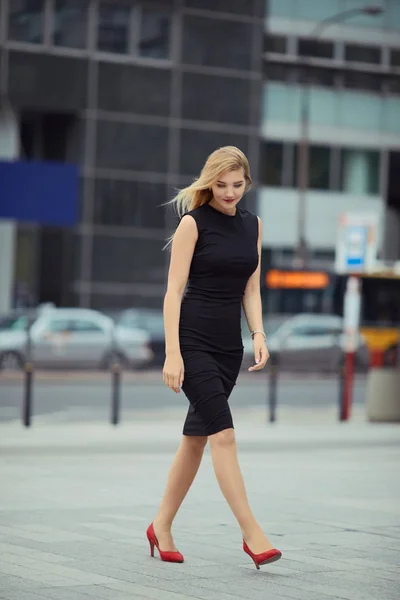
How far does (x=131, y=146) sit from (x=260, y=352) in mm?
36490

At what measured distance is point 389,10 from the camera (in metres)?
49.1

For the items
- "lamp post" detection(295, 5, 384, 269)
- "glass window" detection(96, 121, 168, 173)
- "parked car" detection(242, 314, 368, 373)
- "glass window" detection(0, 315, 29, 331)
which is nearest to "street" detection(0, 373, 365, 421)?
"glass window" detection(0, 315, 29, 331)

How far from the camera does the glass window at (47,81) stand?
1618 inches

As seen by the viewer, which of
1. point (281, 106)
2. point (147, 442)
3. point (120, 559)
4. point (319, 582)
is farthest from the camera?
point (281, 106)

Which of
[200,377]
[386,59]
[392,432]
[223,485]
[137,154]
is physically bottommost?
[392,432]

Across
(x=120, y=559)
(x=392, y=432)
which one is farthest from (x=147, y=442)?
(x=120, y=559)

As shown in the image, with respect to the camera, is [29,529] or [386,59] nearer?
[29,529]

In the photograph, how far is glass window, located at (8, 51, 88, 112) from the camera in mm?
41094

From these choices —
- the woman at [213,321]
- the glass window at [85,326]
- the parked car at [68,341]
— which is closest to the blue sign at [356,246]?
the woman at [213,321]

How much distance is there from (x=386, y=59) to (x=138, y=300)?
13513 millimetres

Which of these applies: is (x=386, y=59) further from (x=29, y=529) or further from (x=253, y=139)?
(x=29, y=529)

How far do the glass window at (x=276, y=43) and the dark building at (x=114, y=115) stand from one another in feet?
8.76

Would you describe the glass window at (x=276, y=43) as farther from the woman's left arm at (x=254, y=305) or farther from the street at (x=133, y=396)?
the woman's left arm at (x=254, y=305)

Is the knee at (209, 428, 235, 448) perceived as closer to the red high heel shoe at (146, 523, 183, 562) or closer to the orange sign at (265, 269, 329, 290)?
the red high heel shoe at (146, 523, 183, 562)
